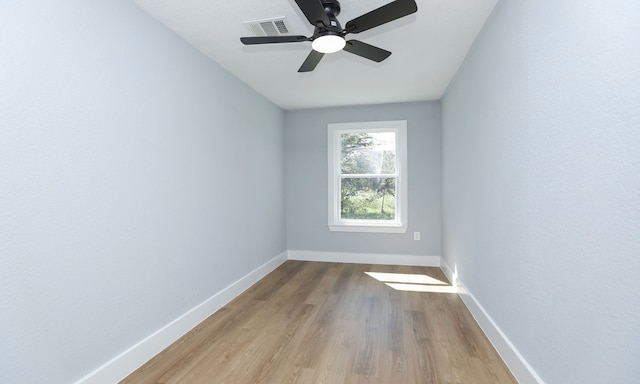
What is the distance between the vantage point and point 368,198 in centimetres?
486

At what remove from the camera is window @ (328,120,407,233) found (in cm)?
467

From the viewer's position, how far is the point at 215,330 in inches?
102

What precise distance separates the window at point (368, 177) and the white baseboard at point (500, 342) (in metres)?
1.73

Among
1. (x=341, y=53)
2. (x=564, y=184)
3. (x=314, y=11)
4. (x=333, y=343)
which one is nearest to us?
(x=564, y=184)

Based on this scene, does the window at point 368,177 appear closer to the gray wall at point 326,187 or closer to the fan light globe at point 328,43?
the gray wall at point 326,187

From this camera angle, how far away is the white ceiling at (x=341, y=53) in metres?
2.16

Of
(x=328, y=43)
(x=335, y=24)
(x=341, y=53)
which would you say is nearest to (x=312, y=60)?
(x=328, y=43)

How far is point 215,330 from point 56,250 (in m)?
1.39

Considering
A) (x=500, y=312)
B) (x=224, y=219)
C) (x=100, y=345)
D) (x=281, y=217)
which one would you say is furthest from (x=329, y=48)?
(x=281, y=217)

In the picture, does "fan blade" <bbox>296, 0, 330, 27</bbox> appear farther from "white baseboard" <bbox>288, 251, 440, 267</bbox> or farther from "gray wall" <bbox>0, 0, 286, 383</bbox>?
"white baseboard" <bbox>288, 251, 440, 267</bbox>

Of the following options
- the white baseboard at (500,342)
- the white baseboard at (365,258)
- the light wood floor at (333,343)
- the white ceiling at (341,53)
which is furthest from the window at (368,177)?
the white baseboard at (500,342)

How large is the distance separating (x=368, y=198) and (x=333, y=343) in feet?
9.16

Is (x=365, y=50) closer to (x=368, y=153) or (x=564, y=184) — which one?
(x=564, y=184)

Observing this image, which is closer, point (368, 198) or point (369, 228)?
point (369, 228)
